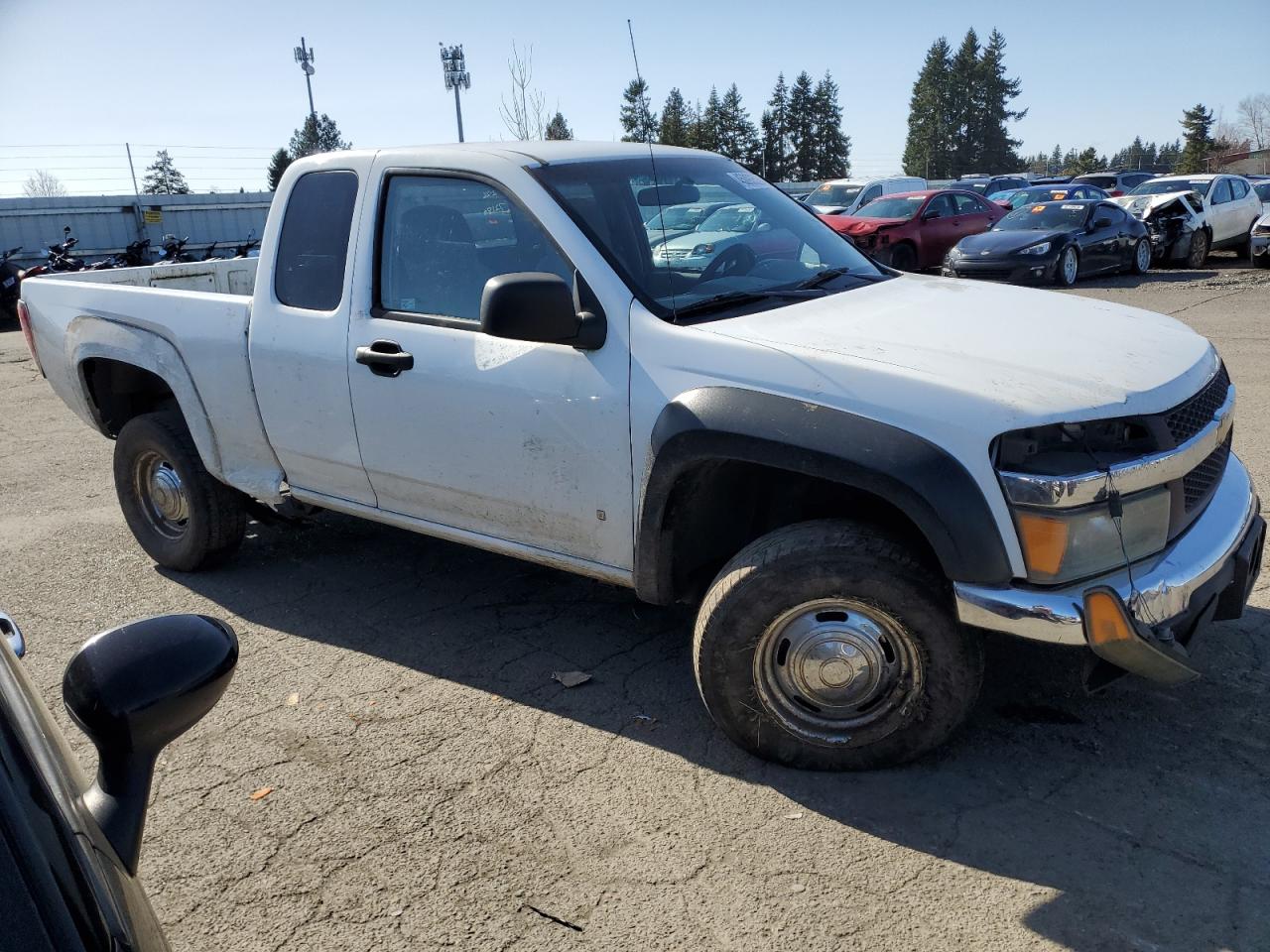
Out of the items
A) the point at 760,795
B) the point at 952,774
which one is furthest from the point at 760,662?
the point at 952,774

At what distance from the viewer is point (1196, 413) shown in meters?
3.15

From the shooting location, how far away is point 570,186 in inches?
148

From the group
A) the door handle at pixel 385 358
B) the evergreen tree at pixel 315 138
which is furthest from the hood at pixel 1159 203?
the evergreen tree at pixel 315 138

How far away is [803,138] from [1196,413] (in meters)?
86.4

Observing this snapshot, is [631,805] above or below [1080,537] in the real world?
below

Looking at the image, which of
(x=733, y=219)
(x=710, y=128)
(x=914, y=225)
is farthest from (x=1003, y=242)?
(x=710, y=128)

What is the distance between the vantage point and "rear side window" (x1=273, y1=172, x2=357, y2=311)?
4.22 m

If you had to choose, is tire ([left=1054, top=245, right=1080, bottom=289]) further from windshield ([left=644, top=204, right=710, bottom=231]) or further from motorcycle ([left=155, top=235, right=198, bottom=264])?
motorcycle ([left=155, top=235, right=198, bottom=264])

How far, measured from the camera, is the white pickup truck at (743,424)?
284cm

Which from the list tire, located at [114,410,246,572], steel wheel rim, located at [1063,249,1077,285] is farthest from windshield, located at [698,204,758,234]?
steel wheel rim, located at [1063,249,1077,285]

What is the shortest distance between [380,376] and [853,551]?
1.93 m

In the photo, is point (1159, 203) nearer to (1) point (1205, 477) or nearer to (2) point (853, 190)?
(2) point (853, 190)

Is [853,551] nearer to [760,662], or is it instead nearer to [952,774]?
[760,662]

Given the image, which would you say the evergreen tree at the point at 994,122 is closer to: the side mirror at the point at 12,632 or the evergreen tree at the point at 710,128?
the evergreen tree at the point at 710,128
